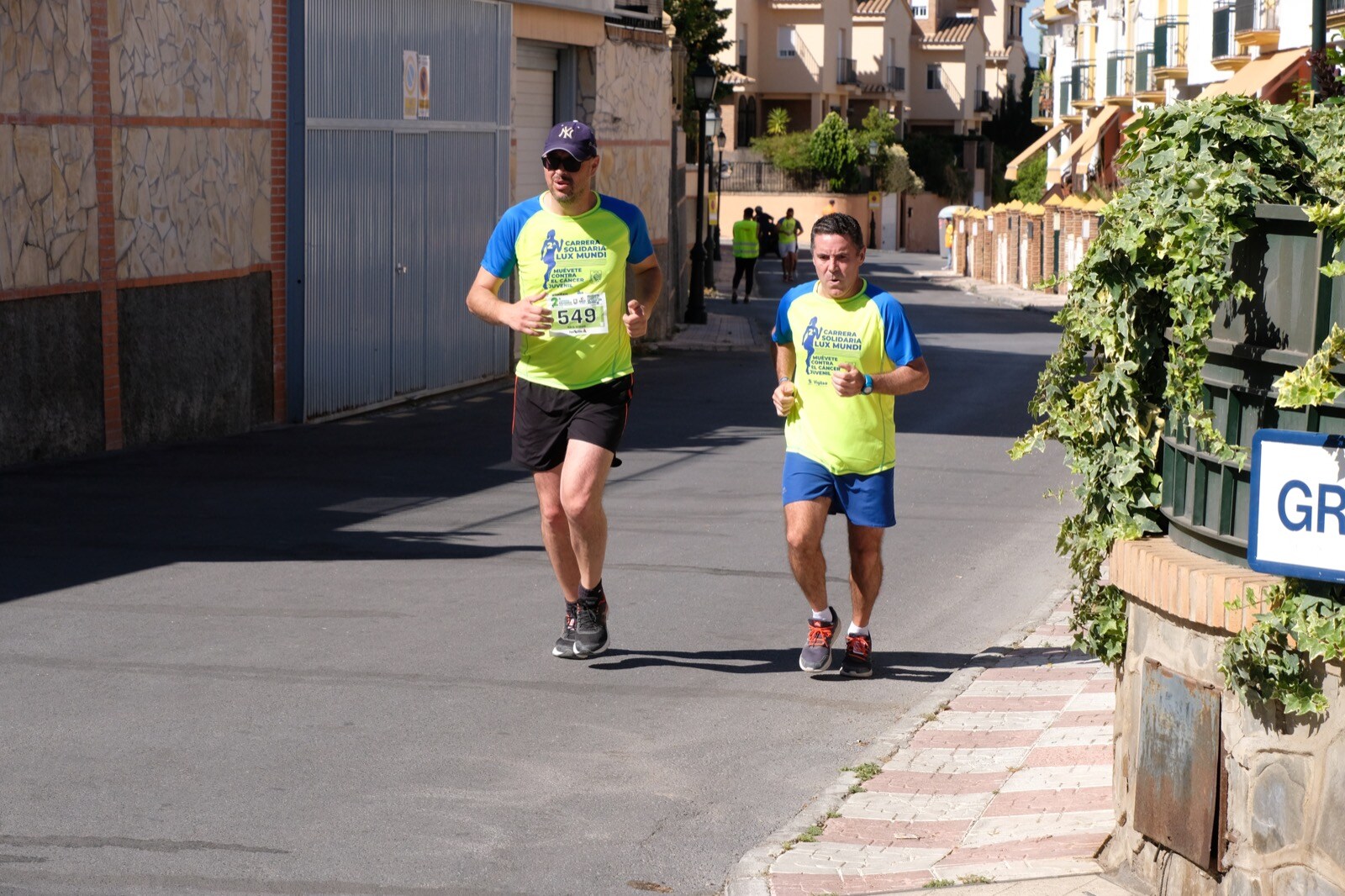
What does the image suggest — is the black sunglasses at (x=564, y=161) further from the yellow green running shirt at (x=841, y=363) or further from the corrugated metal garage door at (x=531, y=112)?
the corrugated metal garage door at (x=531, y=112)

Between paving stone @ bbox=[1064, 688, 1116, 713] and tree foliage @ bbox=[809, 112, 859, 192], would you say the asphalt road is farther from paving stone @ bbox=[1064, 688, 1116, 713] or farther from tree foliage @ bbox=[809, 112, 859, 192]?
tree foliage @ bbox=[809, 112, 859, 192]

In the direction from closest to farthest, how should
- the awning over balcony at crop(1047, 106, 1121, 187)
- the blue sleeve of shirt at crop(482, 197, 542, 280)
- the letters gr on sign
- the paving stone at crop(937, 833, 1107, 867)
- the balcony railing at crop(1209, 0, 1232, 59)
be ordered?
the letters gr on sign
the paving stone at crop(937, 833, 1107, 867)
the blue sleeve of shirt at crop(482, 197, 542, 280)
the balcony railing at crop(1209, 0, 1232, 59)
the awning over balcony at crop(1047, 106, 1121, 187)

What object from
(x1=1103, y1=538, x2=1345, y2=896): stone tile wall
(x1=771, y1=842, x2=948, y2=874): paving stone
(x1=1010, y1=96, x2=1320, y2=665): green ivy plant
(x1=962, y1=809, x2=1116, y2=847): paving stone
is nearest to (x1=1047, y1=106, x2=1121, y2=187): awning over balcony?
(x1=962, y1=809, x2=1116, y2=847): paving stone

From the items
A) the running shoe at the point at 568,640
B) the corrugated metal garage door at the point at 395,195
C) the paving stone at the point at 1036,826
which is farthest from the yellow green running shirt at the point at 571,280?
the corrugated metal garage door at the point at 395,195

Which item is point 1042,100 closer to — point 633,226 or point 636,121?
point 636,121

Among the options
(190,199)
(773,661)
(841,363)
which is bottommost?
(773,661)

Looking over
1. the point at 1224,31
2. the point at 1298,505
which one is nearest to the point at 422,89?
the point at 1298,505

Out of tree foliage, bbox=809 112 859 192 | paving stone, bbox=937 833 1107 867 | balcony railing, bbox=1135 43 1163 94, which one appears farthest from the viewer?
tree foliage, bbox=809 112 859 192

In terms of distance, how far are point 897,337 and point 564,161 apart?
1.42 metres

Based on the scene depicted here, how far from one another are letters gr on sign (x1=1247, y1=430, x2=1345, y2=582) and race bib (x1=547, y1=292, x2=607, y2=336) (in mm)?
3550

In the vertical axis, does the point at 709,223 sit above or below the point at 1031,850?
above

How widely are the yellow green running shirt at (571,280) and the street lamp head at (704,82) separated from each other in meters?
24.3

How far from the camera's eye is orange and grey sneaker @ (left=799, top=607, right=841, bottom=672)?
25.5 ft

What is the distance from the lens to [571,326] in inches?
300
